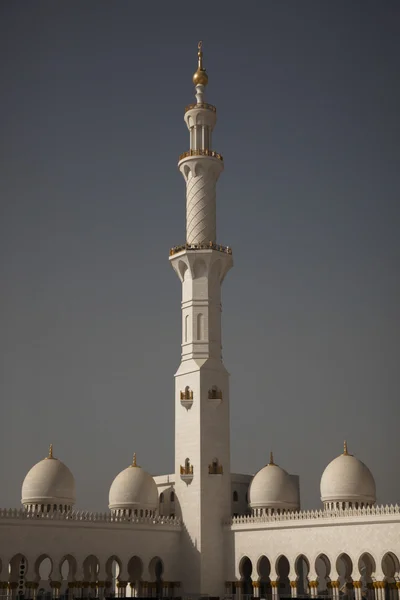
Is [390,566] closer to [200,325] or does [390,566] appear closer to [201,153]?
[200,325]

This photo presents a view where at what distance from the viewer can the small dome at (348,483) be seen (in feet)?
159

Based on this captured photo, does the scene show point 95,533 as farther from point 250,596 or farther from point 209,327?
point 209,327

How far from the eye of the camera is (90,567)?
5322 centimetres

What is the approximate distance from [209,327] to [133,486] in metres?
10.7

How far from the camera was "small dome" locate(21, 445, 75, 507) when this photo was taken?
2003 inches

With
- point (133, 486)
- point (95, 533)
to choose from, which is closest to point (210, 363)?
point (133, 486)

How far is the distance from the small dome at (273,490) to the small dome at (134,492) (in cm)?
609

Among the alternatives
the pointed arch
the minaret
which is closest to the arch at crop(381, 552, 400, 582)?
the minaret

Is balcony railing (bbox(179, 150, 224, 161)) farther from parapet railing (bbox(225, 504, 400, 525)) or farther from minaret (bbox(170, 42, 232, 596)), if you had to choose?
parapet railing (bbox(225, 504, 400, 525))

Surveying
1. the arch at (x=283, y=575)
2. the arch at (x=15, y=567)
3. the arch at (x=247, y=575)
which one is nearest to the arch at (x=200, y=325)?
the arch at (x=247, y=575)

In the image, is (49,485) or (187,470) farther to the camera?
(187,470)

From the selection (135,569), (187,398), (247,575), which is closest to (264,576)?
(247,575)

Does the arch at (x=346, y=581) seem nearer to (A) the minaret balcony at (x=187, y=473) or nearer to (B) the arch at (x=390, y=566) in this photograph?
(B) the arch at (x=390, y=566)

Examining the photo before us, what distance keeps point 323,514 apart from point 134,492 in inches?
485
